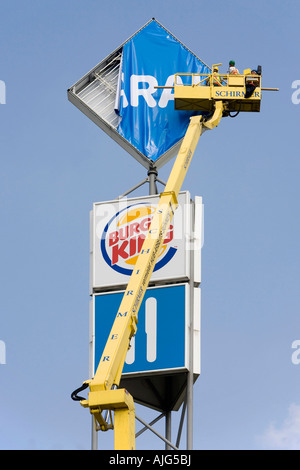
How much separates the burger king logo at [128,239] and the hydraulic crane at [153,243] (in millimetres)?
3417

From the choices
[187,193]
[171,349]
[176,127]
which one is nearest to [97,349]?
[171,349]

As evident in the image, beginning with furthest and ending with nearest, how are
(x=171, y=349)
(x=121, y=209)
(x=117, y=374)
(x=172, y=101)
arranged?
(x=172, y=101) → (x=121, y=209) → (x=171, y=349) → (x=117, y=374)

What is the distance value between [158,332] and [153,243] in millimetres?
5943

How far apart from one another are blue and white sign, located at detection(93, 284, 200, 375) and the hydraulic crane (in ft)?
13.6

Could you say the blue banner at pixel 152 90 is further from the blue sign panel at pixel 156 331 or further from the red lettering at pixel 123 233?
the blue sign panel at pixel 156 331

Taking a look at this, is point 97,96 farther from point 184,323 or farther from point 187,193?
point 184,323

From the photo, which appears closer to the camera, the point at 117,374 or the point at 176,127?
the point at 117,374

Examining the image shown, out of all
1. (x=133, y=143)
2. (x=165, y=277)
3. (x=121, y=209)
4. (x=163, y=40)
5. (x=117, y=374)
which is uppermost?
(x=163, y=40)

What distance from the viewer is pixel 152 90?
6103cm

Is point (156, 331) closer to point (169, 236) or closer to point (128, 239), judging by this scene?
point (169, 236)

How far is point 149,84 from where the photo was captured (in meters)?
61.2

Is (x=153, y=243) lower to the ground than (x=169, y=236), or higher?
lower

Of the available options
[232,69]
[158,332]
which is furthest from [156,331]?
[232,69]

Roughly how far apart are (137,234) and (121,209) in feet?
5.74
